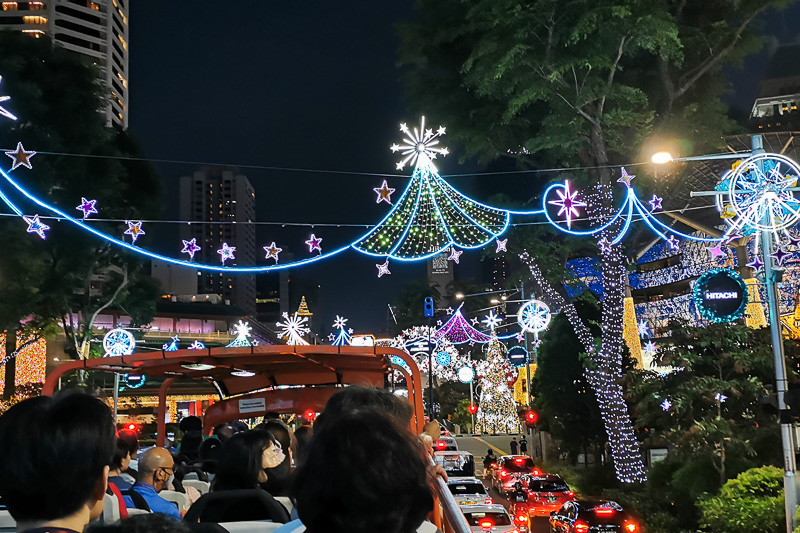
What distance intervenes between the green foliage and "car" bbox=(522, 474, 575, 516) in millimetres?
6083

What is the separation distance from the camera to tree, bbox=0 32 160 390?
2756cm

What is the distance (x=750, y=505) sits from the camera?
1530 cm

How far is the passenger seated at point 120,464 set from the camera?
19.0ft

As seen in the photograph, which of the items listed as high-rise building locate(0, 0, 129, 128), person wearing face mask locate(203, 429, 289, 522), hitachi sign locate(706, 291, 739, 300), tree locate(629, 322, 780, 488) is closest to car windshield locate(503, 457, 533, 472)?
tree locate(629, 322, 780, 488)

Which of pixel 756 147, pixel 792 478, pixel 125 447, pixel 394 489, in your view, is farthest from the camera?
pixel 756 147

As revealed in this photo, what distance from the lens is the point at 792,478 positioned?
517 inches

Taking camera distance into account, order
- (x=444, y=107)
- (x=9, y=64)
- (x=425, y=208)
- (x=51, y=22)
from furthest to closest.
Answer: (x=51, y=22) → (x=9, y=64) → (x=444, y=107) → (x=425, y=208)

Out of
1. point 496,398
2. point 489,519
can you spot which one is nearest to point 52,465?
point 489,519

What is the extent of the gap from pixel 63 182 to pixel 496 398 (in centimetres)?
3887

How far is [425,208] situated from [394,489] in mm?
18173

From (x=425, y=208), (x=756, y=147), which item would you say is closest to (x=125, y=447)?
(x=756, y=147)

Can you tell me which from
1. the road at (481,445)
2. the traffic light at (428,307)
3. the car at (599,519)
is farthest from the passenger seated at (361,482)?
the road at (481,445)

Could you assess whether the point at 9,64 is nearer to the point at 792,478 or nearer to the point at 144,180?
the point at 144,180

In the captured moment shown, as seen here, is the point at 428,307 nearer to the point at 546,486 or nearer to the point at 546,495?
the point at 546,486
